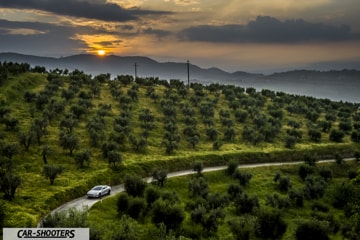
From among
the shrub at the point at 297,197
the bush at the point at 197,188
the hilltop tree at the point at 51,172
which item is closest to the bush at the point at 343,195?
the shrub at the point at 297,197

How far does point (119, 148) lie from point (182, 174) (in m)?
19.8

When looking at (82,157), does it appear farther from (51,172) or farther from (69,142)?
(51,172)

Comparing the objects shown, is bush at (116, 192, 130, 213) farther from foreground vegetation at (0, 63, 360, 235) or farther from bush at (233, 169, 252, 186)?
bush at (233, 169, 252, 186)

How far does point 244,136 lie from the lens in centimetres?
13238

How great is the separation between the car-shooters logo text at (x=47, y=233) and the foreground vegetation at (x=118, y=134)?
64.1ft

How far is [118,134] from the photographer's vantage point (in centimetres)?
10575

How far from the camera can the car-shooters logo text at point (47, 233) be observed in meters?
37.4

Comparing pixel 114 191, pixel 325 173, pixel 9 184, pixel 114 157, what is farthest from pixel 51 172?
pixel 325 173

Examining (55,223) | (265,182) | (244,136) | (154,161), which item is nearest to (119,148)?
(154,161)

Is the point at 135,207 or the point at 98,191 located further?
the point at 98,191

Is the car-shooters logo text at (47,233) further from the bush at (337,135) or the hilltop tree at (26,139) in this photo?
the bush at (337,135)

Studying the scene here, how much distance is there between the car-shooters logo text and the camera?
37438mm

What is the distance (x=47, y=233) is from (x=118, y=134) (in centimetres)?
6893

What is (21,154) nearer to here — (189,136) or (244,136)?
(189,136)
